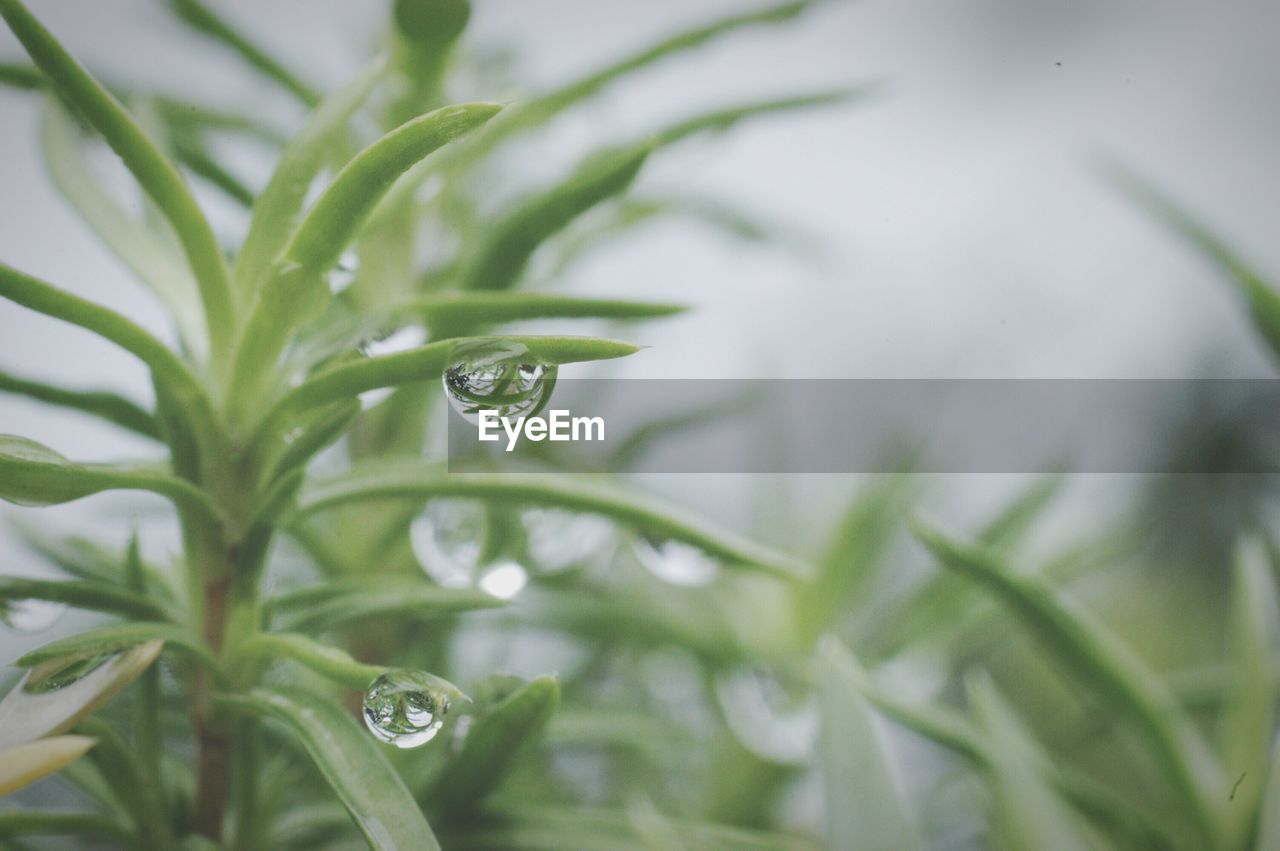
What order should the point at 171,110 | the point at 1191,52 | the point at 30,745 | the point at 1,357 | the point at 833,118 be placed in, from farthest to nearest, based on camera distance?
the point at 1191,52 → the point at 833,118 → the point at 171,110 → the point at 1,357 → the point at 30,745

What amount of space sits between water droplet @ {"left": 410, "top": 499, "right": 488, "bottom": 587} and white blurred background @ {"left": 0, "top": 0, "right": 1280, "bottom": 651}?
0.45 ft

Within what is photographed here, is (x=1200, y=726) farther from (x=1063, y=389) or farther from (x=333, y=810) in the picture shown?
(x=333, y=810)

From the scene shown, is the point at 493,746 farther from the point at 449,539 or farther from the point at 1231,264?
the point at 1231,264

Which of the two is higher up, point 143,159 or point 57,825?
point 143,159

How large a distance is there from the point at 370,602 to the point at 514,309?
0.37 ft

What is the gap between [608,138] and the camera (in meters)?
0.46

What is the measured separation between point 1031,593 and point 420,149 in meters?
0.27

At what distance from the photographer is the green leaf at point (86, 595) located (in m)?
0.24

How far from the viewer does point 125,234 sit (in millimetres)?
286

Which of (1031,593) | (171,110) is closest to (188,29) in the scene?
(171,110)

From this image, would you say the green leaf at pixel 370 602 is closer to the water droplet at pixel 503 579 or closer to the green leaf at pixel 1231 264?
the water droplet at pixel 503 579

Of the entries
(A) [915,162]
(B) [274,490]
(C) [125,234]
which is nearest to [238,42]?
(C) [125,234]

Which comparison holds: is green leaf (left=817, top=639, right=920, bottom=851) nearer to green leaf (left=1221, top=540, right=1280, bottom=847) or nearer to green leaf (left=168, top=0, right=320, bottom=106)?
green leaf (left=1221, top=540, right=1280, bottom=847)

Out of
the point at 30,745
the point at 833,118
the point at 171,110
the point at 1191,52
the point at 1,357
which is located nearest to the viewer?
the point at 30,745
